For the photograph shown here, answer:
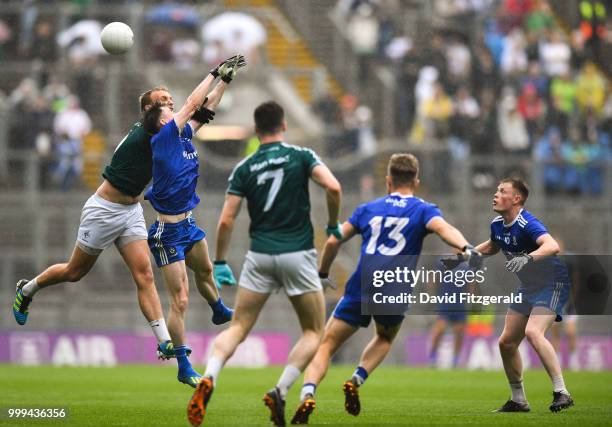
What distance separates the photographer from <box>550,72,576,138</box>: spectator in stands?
2645 cm

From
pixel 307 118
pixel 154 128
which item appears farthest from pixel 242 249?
pixel 154 128

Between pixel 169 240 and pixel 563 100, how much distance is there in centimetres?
1604

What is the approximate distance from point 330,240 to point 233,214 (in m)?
1.24

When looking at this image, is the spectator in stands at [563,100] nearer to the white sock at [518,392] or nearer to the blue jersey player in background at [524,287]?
the blue jersey player in background at [524,287]

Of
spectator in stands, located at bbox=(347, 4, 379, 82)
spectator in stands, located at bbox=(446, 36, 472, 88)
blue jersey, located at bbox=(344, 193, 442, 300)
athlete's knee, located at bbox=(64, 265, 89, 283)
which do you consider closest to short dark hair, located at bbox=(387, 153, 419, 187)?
blue jersey, located at bbox=(344, 193, 442, 300)

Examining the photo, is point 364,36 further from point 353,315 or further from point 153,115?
point 353,315

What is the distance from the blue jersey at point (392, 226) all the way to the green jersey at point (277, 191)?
1191 millimetres

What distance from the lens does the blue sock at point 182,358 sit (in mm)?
12797

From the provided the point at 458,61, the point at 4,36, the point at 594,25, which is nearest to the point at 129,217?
the point at 4,36

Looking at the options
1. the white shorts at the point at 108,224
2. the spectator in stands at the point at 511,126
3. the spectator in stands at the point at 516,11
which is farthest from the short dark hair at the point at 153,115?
the spectator in stands at the point at 516,11

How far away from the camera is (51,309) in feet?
74.6

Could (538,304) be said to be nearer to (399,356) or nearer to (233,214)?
(233,214)

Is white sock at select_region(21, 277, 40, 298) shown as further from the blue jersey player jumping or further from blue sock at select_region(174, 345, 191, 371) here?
blue sock at select_region(174, 345, 191, 371)

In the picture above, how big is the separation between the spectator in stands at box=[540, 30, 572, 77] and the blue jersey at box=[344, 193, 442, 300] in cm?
1703
